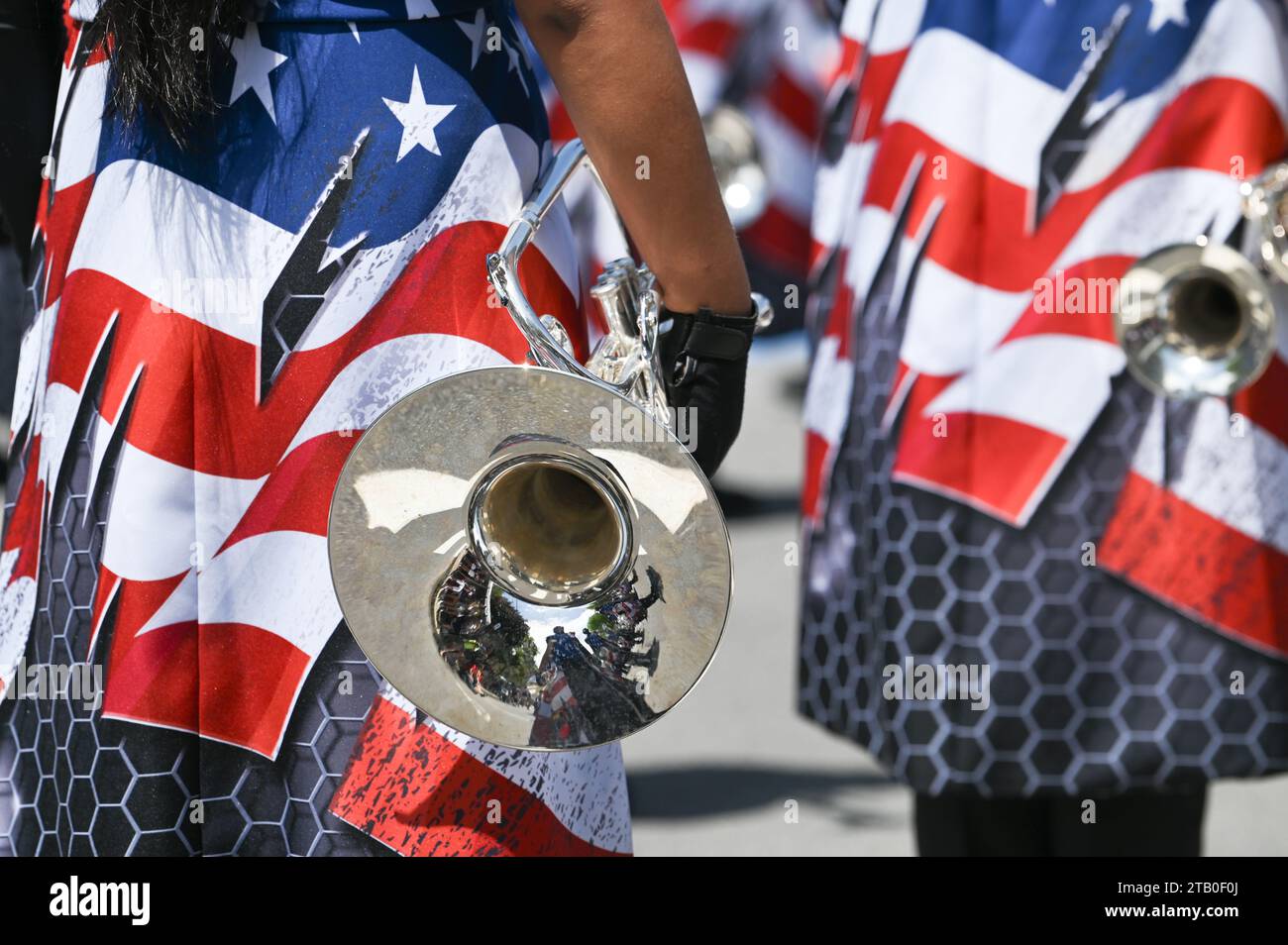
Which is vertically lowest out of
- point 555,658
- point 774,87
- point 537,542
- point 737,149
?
point 555,658

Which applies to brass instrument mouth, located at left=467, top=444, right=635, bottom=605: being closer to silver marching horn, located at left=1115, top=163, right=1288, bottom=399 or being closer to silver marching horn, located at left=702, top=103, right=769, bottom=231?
silver marching horn, located at left=1115, top=163, right=1288, bottom=399

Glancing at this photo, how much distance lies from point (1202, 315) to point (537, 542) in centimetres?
116

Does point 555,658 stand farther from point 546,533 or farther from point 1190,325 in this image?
point 1190,325

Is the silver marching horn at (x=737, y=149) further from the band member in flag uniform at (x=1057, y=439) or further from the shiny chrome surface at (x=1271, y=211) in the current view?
the shiny chrome surface at (x=1271, y=211)

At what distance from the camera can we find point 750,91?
230 inches

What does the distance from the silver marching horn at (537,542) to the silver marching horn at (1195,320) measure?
98 centimetres

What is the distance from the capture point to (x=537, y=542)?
1640 mm

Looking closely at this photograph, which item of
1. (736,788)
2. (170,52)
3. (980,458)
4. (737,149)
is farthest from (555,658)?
(737,149)

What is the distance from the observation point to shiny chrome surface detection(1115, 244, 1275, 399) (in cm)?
240

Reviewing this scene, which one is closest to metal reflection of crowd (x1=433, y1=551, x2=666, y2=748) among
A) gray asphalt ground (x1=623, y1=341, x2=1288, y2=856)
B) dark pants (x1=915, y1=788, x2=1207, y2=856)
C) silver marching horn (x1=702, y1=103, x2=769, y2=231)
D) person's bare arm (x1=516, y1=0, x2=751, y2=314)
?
person's bare arm (x1=516, y1=0, x2=751, y2=314)
